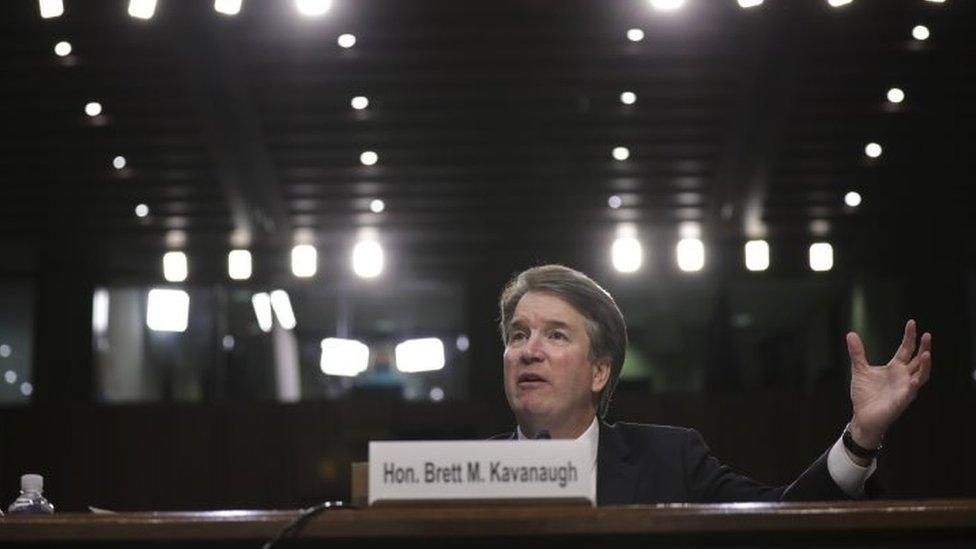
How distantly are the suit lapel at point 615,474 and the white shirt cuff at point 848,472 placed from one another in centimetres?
48

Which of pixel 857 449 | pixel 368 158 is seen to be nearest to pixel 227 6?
pixel 368 158

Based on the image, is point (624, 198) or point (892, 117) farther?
point (624, 198)

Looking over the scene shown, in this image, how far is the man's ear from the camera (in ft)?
10.8

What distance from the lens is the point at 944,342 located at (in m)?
11.1

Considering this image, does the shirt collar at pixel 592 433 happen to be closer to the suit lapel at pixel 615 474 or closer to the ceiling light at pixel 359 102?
the suit lapel at pixel 615 474

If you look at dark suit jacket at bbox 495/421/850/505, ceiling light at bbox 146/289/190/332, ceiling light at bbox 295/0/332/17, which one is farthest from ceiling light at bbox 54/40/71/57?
dark suit jacket at bbox 495/421/850/505

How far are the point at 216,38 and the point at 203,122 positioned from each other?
0.75m

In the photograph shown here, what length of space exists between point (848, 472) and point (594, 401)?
2.53ft

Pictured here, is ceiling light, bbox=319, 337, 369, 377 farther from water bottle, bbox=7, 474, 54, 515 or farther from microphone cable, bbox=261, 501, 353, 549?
microphone cable, bbox=261, 501, 353, 549

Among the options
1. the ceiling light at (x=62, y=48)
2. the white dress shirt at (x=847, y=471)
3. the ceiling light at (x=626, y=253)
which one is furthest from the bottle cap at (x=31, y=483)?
the ceiling light at (x=626, y=253)

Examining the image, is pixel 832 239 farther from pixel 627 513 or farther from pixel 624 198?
pixel 627 513

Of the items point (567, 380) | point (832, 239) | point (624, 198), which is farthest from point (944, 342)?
point (567, 380)

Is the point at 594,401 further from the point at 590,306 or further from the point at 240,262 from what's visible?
the point at 240,262

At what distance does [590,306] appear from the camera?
329cm
